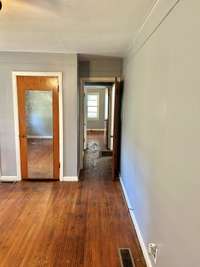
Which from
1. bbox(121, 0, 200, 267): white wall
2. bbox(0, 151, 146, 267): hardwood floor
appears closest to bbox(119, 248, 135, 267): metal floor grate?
bbox(0, 151, 146, 267): hardwood floor

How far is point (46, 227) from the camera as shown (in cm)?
279

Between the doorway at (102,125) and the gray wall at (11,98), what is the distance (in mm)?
686

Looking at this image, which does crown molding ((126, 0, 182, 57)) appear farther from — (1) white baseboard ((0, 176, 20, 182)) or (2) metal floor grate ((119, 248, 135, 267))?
(1) white baseboard ((0, 176, 20, 182))

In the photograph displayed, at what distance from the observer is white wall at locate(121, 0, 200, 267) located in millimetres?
1195

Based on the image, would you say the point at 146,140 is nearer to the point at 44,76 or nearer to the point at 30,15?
the point at 30,15

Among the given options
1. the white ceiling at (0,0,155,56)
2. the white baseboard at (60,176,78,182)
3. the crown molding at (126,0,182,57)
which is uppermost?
the white ceiling at (0,0,155,56)

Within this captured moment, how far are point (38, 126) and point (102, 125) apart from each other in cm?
744

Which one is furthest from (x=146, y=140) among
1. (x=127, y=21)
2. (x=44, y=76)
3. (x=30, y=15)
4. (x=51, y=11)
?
(x=44, y=76)

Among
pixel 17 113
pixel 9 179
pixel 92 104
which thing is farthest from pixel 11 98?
pixel 92 104

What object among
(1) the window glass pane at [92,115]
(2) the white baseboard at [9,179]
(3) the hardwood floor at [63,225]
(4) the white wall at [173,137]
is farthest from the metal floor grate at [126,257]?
(1) the window glass pane at [92,115]

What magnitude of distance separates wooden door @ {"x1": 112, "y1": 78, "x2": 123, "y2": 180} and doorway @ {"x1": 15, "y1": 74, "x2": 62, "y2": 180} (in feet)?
3.72

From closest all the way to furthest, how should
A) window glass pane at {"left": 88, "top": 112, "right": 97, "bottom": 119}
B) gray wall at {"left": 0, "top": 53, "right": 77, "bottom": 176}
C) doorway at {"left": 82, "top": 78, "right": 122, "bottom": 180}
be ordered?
gray wall at {"left": 0, "top": 53, "right": 77, "bottom": 176} → doorway at {"left": 82, "top": 78, "right": 122, "bottom": 180} → window glass pane at {"left": 88, "top": 112, "right": 97, "bottom": 119}

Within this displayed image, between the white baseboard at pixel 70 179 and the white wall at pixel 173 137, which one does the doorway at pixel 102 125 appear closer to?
the white baseboard at pixel 70 179

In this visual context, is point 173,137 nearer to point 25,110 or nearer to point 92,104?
point 25,110
